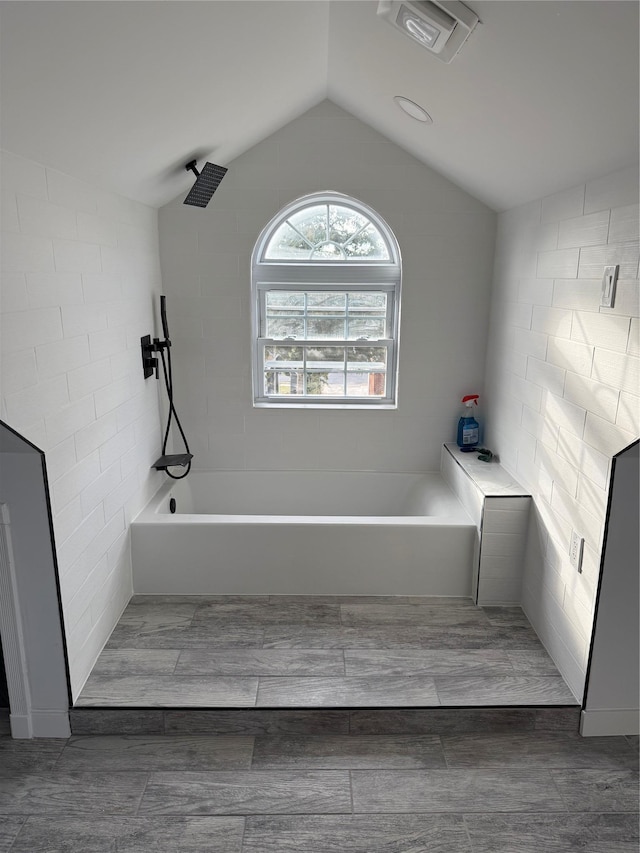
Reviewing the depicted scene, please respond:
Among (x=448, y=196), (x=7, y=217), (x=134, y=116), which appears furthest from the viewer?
(x=448, y=196)

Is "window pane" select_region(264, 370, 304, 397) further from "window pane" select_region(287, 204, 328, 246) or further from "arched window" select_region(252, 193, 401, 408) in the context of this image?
"window pane" select_region(287, 204, 328, 246)

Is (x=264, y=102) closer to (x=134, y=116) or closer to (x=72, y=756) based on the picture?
(x=134, y=116)

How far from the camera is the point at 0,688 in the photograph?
2.41 meters

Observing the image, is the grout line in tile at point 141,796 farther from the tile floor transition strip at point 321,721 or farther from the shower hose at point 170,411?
the shower hose at point 170,411

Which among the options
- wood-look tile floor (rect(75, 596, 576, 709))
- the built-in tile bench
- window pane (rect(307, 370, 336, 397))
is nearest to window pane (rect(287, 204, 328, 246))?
window pane (rect(307, 370, 336, 397))

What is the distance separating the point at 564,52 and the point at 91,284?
1.93 m

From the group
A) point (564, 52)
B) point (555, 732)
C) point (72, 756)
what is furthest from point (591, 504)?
point (72, 756)

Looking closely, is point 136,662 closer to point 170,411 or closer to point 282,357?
point 170,411

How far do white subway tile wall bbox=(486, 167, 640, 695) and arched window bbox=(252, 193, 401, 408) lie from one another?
33.2 inches

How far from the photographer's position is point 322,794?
2.09 meters

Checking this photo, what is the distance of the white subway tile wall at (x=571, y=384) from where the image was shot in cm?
209

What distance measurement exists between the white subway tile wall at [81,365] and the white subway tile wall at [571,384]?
202cm

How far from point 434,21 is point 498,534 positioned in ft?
7.22

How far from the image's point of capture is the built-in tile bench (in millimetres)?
2916
